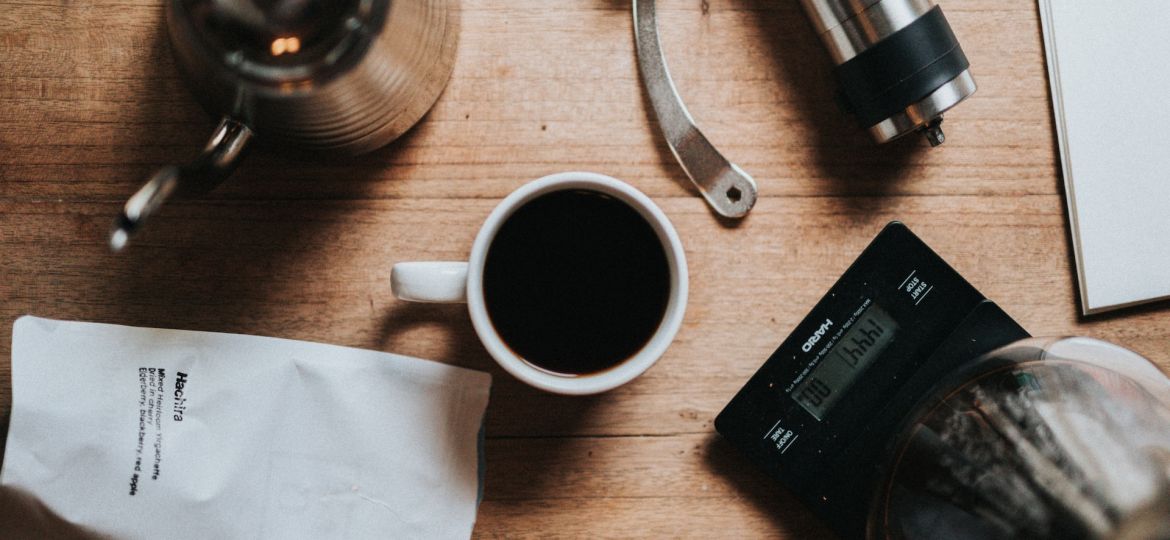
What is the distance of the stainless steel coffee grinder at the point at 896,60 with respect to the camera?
536mm

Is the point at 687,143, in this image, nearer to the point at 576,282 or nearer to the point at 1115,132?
the point at 576,282

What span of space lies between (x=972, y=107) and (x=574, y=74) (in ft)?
1.02

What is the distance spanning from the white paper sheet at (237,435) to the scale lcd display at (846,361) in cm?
24

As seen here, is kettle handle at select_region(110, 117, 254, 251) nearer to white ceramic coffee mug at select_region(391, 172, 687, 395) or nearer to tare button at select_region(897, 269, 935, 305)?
white ceramic coffee mug at select_region(391, 172, 687, 395)

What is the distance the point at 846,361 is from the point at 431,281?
0.31 meters

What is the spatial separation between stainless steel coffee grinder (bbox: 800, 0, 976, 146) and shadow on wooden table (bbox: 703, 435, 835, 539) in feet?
0.87

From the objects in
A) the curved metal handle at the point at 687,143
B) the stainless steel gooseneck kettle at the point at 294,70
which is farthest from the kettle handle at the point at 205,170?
the curved metal handle at the point at 687,143

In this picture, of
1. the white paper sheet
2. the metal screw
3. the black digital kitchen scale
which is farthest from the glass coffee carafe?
the white paper sheet

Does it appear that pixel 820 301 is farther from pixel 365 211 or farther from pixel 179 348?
pixel 179 348

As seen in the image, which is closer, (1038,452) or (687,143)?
(1038,452)

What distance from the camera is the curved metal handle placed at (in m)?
0.59

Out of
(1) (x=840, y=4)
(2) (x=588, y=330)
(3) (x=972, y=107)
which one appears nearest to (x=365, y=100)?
(2) (x=588, y=330)

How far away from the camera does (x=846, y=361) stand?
0.58m

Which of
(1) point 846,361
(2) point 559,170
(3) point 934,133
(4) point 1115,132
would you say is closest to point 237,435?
(2) point 559,170
